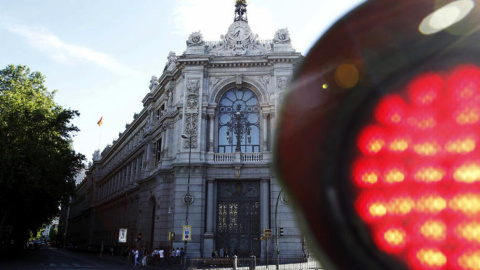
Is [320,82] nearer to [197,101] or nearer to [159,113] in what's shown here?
[197,101]

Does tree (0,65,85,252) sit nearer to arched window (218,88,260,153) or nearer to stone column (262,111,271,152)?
arched window (218,88,260,153)

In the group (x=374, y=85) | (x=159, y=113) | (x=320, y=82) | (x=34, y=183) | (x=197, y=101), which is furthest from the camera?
(x=159, y=113)

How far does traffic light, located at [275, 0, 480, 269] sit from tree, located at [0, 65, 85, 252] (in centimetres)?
3177

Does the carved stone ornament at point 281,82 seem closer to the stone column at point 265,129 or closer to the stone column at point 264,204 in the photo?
the stone column at point 265,129

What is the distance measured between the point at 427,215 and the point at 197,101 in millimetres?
32059

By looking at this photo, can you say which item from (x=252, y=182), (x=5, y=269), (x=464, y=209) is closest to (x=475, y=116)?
(x=464, y=209)

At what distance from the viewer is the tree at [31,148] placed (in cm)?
3075

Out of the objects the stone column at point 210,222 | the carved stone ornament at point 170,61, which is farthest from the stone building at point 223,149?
the carved stone ornament at point 170,61

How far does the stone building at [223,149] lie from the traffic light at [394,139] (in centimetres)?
2725

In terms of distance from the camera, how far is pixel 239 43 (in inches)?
1361

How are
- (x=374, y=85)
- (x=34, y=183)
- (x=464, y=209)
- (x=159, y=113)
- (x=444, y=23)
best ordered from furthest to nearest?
(x=159, y=113)
(x=34, y=183)
(x=374, y=85)
(x=444, y=23)
(x=464, y=209)

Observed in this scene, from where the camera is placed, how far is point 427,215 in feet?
5.93

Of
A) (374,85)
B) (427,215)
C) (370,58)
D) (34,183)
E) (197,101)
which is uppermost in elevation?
(197,101)

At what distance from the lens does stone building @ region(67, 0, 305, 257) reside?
101 ft
